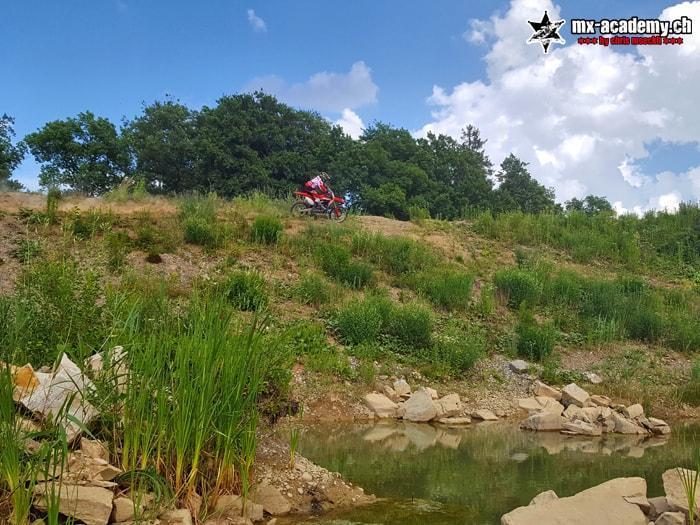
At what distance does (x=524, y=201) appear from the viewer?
46312mm

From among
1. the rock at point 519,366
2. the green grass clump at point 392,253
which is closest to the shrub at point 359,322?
the rock at point 519,366

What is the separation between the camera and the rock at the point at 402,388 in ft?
32.6

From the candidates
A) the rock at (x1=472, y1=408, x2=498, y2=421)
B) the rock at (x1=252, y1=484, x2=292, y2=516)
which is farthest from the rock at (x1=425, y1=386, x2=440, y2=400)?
the rock at (x1=252, y1=484, x2=292, y2=516)

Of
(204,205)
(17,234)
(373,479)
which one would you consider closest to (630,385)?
(373,479)

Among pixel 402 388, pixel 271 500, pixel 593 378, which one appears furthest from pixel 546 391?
pixel 271 500

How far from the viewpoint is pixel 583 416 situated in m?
9.18

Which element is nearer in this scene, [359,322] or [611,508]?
[611,508]

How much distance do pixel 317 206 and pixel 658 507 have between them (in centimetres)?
1516

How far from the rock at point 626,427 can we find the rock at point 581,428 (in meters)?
0.35

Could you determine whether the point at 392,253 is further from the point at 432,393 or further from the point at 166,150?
the point at 166,150

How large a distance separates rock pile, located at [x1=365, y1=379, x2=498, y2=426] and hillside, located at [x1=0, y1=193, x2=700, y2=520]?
1.02 ft

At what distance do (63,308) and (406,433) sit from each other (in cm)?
488

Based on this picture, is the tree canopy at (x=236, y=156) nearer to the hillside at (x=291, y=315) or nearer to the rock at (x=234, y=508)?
the hillside at (x=291, y=315)

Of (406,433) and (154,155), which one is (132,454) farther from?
(154,155)
